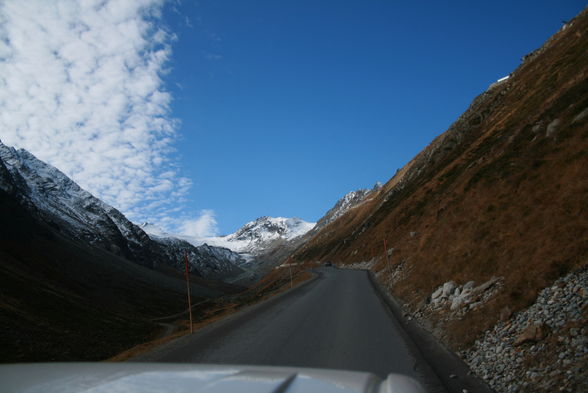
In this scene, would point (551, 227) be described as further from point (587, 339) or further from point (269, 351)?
point (269, 351)

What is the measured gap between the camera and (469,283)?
1084cm

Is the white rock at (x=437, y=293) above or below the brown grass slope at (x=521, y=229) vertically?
below

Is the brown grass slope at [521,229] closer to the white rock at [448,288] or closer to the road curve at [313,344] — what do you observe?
the white rock at [448,288]

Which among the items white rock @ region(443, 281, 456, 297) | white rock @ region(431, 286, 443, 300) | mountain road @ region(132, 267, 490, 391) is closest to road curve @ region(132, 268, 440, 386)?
mountain road @ region(132, 267, 490, 391)

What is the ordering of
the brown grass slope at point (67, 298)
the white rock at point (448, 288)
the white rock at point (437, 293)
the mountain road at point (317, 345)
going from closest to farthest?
the mountain road at point (317, 345)
the white rock at point (448, 288)
the white rock at point (437, 293)
the brown grass slope at point (67, 298)

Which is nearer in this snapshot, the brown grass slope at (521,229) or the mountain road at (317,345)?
the mountain road at (317,345)

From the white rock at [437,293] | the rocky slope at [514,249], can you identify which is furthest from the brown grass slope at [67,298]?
the rocky slope at [514,249]

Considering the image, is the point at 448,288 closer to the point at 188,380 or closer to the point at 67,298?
the point at 188,380

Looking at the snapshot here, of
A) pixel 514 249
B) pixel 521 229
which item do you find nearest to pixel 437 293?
pixel 514 249

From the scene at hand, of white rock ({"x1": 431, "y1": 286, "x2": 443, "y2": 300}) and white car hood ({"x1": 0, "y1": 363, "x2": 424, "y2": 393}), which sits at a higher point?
white car hood ({"x1": 0, "y1": 363, "x2": 424, "y2": 393})

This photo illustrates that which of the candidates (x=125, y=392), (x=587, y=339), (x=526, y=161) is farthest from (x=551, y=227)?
(x=125, y=392)

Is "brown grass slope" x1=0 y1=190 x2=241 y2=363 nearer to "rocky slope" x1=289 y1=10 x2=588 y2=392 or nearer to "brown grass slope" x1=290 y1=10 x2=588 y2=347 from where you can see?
"rocky slope" x1=289 y1=10 x2=588 y2=392

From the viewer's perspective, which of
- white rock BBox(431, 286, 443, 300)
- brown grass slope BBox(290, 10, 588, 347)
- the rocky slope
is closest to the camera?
the rocky slope

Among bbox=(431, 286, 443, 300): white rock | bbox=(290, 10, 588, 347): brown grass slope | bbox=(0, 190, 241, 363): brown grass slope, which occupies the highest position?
bbox=(0, 190, 241, 363): brown grass slope
